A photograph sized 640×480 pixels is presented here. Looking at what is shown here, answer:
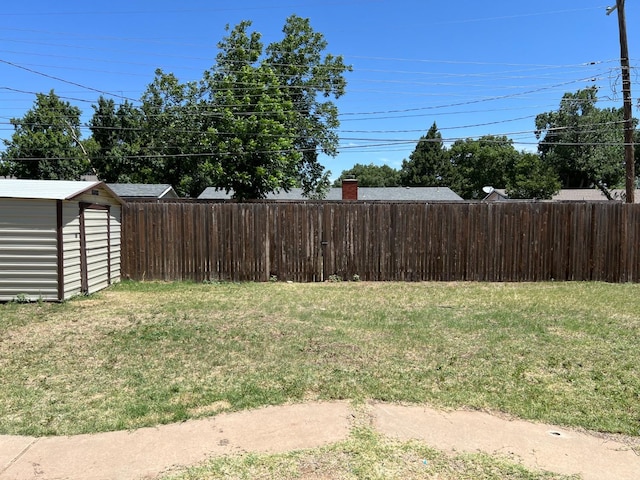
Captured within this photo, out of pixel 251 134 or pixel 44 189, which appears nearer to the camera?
pixel 44 189

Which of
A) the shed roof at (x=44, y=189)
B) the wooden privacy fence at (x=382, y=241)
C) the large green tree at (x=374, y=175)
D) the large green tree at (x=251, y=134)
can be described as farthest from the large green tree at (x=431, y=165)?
the shed roof at (x=44, y=189)

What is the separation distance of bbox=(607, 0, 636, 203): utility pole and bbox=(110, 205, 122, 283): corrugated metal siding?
41.2ft

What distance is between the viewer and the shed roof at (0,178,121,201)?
739 cm

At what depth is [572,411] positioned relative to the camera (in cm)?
349

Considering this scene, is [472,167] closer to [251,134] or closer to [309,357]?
[251,134]

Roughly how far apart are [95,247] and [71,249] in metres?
0.82

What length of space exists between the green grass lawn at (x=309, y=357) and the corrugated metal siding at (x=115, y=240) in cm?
183

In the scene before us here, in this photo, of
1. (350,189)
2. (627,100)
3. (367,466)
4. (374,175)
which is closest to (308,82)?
(350,189)

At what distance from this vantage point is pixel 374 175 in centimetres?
7775

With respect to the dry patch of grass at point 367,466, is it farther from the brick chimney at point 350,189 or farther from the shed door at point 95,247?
the brick chimney at point 350,189

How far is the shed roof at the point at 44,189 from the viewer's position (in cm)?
739

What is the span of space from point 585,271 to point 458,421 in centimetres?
855

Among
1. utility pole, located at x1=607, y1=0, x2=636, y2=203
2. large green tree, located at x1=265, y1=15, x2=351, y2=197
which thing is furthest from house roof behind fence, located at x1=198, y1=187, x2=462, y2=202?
utility pole, located at x1=607, y1=0, x2=636, y2=203

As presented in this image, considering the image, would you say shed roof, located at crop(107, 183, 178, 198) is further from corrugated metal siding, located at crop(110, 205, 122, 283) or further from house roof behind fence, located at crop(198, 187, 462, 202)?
corrugated metal siding, located at crop(110, 205, 122, 283)
